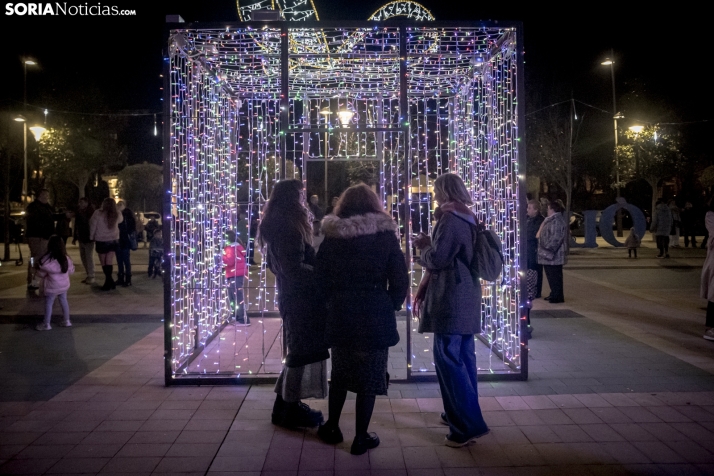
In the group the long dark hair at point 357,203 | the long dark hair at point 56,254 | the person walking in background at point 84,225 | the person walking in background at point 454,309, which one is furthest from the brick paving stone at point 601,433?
the person walking in background at point 84,225

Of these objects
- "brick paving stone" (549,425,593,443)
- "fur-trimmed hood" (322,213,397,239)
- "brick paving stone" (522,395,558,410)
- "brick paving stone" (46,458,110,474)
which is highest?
"fur-trimmed hood" (322,213,397,239)

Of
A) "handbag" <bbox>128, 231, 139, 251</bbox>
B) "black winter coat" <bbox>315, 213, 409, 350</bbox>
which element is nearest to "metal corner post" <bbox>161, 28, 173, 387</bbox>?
"black winter coat" <bbox>315, 213, 409, 350</bbox>

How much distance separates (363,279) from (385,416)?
137cm

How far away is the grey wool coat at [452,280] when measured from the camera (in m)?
3.95

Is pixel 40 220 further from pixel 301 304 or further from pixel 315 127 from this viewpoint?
pixel 301 304

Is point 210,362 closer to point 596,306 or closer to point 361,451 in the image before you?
point 361,451

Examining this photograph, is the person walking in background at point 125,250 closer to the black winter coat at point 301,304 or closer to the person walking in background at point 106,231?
the person walking in background at point 106,231

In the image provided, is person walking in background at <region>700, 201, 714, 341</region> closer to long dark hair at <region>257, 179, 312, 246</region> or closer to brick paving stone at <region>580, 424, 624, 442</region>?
brick paving stone at <region>580, 424, 624, 442</region>

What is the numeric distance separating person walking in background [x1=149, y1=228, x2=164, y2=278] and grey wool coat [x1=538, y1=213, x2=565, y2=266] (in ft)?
24.6

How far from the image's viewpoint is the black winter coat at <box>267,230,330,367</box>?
4070 mm

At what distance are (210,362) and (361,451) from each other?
9.19ft

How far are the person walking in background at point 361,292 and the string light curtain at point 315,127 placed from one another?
1.38 metres

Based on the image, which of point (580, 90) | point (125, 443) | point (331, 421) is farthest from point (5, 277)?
point (580, 90)

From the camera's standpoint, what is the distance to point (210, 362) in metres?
6.14
